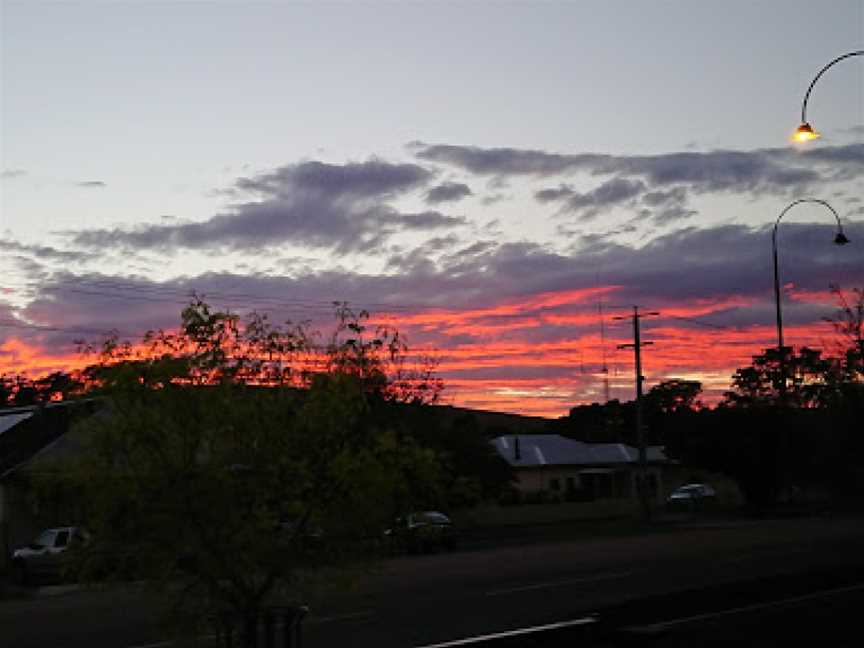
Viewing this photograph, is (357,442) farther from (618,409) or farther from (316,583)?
(618,409)

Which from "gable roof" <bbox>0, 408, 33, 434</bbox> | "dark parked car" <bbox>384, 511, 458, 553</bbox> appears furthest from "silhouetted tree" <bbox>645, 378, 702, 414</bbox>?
"dark parked car" <bbox>384, 511, 458, 553</bbox>

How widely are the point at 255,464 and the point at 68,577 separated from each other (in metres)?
1.80

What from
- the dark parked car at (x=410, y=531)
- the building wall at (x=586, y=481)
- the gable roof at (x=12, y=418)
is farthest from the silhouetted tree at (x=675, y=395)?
the dark parked car at (x=410, y=531)

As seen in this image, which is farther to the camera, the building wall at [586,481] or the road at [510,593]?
the building wall at [586,481]

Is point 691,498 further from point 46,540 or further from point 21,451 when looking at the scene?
point 46,540

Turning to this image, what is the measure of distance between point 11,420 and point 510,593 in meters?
27.7

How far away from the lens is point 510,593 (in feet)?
71.6

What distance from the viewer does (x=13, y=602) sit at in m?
26.1

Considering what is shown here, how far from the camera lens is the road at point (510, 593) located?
1638 centimetres

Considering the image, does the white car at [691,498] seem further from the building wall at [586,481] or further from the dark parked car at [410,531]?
the dark parked car at [410,531]

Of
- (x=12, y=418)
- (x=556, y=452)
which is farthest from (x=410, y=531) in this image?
(x=556, y=452)

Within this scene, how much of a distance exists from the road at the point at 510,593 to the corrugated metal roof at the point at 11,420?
16909mm

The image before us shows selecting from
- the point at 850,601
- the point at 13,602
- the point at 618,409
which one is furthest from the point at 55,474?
the point at 618,409

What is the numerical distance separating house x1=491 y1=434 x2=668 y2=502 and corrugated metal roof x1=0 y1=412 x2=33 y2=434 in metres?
32.0
